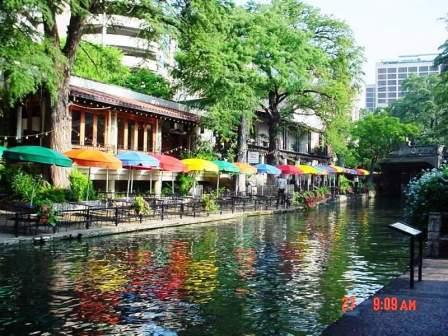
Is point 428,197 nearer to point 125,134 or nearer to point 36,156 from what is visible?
point 36,156

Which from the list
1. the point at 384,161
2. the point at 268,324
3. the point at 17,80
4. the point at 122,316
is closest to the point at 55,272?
the point at 122,316

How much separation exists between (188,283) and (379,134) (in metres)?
54.6

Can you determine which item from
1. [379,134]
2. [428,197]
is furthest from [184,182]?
[379,134]

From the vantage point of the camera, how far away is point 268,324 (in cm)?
781

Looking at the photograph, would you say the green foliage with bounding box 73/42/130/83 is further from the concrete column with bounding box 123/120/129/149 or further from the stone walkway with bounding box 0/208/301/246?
the stone walkway with bounding box 0/208/301/246

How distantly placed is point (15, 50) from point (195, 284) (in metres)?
11.7

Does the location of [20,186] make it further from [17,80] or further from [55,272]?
[55,272]

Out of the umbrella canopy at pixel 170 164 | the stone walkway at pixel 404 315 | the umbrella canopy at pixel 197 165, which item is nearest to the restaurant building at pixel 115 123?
the umbrella canopy at pixel 170 164

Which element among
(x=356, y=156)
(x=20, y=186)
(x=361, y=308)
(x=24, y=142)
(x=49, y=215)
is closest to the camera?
(x=361, y=308)

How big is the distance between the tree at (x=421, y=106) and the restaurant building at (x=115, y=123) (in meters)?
45.7

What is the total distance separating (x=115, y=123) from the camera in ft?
101

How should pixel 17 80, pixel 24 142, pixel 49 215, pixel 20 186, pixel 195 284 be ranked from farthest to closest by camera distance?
pixel 24 142, pixel 20 186, pixel 17 80, pixel 49 215, pixel 195 284

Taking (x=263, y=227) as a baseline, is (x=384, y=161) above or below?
above
